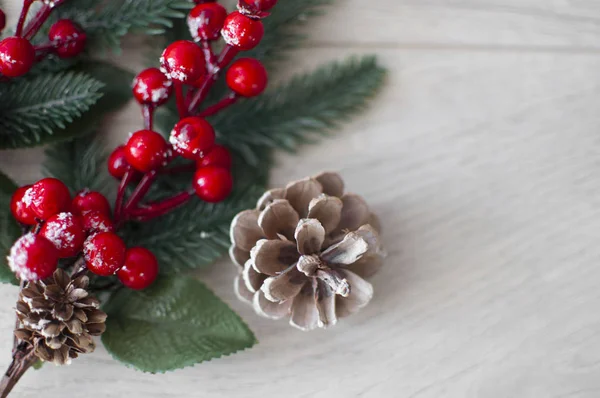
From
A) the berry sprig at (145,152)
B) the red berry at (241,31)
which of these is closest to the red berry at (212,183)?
the berry sprig at (145,152)

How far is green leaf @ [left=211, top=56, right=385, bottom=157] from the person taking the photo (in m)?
0.56

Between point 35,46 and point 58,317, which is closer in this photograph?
point 58,317

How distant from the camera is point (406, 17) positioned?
1.97 ft

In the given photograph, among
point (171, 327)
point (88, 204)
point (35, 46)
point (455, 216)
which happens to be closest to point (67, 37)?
point (35, 46)

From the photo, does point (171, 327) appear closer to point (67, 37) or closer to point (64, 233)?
point (64, 233)

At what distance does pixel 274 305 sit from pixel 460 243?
199mm

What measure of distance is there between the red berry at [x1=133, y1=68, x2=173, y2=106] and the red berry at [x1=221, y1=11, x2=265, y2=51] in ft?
0.21

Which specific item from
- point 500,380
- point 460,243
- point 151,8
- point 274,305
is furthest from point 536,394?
point 151,8

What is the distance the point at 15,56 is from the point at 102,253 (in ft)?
A: 0.57

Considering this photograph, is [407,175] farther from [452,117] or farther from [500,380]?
[500,380]

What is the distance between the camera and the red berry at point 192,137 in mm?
471

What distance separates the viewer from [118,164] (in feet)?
1.67

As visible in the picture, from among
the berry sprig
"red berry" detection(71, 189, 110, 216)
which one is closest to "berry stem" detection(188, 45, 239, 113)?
the berry sprig

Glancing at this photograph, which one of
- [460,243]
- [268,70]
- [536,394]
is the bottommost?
[536,394]
